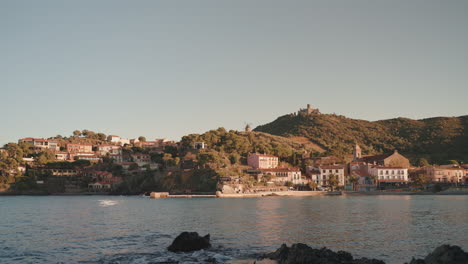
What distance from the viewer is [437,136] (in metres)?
152

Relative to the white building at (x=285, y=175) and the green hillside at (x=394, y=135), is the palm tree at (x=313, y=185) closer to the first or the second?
the white building at (x=285, y=175)

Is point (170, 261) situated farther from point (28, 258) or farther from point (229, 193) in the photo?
point (229, 193)

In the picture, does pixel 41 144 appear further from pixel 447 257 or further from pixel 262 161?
pixel 447 257

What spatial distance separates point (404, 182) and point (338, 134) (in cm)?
6801

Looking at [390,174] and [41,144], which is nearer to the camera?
[390,174]

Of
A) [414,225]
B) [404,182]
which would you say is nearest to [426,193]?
[404,182]

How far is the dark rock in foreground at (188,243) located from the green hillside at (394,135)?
110204mm

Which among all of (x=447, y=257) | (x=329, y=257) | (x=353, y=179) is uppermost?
(x=353, y=179)

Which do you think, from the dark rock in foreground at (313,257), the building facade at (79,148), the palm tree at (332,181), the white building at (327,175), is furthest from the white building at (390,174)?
the building facade at (79,148)

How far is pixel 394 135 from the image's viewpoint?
6688 inches

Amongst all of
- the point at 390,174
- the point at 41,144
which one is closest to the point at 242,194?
the point at 390,174

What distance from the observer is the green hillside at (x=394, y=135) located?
143m

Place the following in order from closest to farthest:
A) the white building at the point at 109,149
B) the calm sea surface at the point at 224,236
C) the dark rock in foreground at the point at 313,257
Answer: the dark rock in foreground at the point at 313,257
the calm sea surface at the point at 224,236
the white building at the point at 109,149

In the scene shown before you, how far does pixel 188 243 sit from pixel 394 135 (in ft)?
522
